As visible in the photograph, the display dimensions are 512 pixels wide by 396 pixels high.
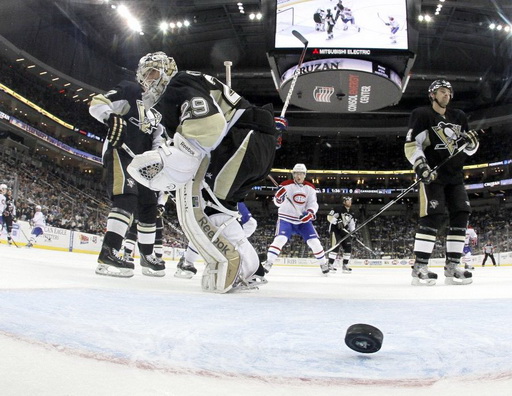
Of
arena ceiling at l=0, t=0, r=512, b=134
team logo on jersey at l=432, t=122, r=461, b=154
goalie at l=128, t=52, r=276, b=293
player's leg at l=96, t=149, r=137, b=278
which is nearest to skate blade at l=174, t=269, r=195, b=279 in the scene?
player's leg at l=96, t=149, r=137, b=278

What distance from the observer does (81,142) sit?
24344 millimetres

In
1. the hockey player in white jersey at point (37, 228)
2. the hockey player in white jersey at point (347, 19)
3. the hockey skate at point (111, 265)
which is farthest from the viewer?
the hockey player in white jersey at point (37, 228)

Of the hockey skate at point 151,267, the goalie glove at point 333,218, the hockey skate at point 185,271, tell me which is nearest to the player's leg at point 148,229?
the hockey skate at point 151,267

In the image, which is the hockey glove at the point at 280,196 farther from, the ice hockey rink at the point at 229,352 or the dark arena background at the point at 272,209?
the ice hockey rink at the point at 229,352

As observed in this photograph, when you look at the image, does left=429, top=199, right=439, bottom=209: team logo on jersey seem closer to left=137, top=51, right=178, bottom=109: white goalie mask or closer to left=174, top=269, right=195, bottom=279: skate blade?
left=174, top=269, right=195, bottom=279: skate blade

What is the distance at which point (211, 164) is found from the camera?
2387 millimetres

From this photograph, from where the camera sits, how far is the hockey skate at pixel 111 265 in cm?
313

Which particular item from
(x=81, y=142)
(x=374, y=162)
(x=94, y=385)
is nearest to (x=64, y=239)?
(x=94, y=385)

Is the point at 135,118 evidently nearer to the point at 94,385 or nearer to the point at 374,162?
the point at 94,385

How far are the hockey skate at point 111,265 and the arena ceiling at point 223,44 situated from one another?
1271cm

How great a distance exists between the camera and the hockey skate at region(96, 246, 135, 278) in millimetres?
3129

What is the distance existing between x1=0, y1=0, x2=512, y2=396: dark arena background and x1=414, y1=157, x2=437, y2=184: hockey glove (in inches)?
32.6

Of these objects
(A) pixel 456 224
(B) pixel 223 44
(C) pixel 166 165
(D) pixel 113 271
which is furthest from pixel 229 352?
(B) pixel 223 44

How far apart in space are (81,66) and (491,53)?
58.1ft
